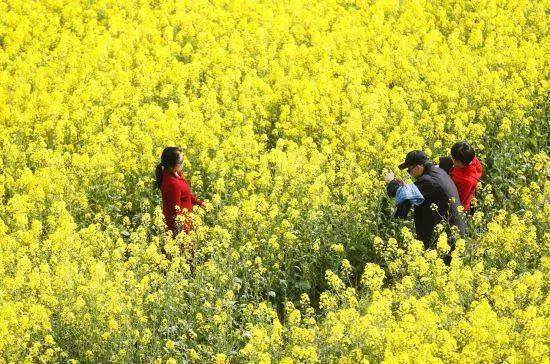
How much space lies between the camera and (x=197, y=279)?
10.4m

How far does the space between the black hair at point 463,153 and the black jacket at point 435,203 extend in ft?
1.23

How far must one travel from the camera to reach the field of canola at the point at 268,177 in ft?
31.1

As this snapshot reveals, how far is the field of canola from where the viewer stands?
31.1 feet

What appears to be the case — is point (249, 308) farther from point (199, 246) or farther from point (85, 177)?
point (85, 177)

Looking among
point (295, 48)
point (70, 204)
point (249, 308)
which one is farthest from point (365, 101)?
point (249, 308)

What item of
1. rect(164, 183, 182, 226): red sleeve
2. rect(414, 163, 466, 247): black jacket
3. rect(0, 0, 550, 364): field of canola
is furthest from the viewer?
rect(164, 183, 182, 226): red sleeve

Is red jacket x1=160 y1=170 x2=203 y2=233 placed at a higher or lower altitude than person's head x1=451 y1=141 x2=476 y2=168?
lower

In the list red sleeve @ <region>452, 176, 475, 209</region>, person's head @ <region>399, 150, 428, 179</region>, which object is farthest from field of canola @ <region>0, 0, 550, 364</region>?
person's head @ <region>399, 150, 428, 179</region>

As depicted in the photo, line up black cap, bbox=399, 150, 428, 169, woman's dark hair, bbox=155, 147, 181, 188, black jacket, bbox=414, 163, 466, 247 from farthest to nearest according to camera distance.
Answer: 1. woman's dark hair, bbox=155, 147, 181, 188
2. black jacket, bbox=414, 163, 466, 247
3. black cap, bbox=399, 150, 428, 169

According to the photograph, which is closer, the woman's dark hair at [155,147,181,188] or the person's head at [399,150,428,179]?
the person's head at [399,150,428,179]

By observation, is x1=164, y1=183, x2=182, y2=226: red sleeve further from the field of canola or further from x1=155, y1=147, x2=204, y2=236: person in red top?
the field of canola

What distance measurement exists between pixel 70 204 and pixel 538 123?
20.1 feet

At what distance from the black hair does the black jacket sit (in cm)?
38

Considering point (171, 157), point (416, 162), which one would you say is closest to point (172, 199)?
point (171, 157)
